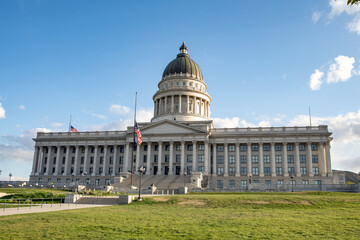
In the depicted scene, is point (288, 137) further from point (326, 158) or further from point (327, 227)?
point (327, 227)

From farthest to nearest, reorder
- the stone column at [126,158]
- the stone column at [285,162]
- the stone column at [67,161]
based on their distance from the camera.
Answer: the stone column at [67,161] < the stone column at [126,158] < the stone column at [285,162]

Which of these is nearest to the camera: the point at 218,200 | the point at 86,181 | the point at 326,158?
the point at 218,200

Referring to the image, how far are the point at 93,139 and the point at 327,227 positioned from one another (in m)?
80.7

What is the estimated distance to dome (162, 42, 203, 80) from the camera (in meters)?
103

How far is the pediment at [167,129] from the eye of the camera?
8244cm

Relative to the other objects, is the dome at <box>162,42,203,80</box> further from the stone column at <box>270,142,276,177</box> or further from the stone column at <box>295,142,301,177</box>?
the stone column at <box>295,142,301,177</box>

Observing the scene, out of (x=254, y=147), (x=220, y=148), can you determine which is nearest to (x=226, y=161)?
(x=220, y=148)

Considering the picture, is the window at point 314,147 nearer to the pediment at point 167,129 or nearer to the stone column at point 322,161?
the stone column at point 322,161

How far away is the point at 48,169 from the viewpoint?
91.9 m

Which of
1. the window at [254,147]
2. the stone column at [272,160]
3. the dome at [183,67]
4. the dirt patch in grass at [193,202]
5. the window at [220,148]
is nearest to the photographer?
the dirt patch in grass at [193,202]

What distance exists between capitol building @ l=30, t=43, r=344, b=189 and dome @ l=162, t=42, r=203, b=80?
31.0 ft

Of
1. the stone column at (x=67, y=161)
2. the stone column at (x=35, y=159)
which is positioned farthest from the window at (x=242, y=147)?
the stone column at (x=35, y=159)

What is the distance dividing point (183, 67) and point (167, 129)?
28.5 meters

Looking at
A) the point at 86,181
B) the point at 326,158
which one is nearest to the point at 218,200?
the point at 326,158
